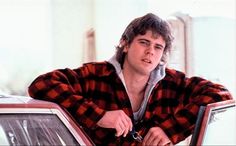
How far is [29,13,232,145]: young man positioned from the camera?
1441mm

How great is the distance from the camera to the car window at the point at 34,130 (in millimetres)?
1106

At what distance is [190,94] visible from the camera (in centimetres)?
164

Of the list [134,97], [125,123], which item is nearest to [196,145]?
[125,123]

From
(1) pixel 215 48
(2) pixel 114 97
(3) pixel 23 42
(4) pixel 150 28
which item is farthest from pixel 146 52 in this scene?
(3) pixel 23 42

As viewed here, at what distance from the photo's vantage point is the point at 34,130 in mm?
1141

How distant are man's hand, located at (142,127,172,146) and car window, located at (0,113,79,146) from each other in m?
0.31

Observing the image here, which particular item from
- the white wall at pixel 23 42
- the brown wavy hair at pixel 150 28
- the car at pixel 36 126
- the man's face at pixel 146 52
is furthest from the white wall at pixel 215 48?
the car at pixel 36 126

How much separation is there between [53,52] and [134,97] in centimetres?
278

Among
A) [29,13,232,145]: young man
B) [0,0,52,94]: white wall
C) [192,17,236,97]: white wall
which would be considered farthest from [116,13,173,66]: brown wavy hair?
[0,0,52,94]: white wall

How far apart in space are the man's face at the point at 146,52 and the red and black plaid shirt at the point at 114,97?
4.1 inches

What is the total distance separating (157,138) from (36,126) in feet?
1.45

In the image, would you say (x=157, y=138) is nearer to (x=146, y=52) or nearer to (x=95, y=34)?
(x=146, y=52)

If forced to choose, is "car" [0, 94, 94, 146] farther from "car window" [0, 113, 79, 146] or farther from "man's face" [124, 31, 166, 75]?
"man's face" [124, 31, 166, 75]

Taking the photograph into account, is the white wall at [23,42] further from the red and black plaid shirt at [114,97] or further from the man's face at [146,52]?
the man's face at [146,52]
